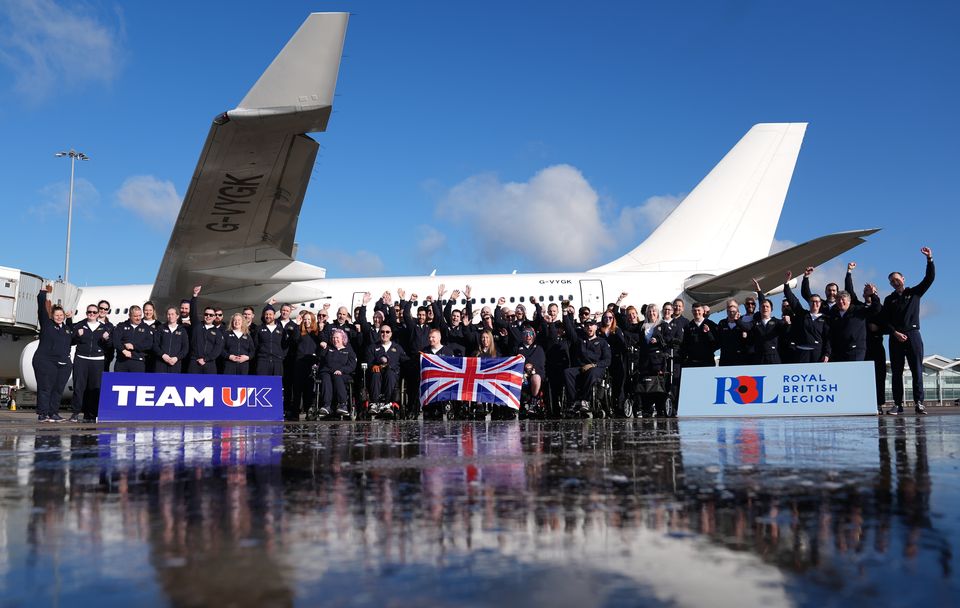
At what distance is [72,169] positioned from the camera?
3756 centimetres

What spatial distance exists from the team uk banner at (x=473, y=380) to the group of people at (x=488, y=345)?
1.86 feet

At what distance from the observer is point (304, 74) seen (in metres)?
9.91

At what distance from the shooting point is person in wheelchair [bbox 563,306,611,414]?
1198 cm

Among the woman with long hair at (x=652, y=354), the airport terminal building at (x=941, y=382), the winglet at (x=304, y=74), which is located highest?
the winglet at (x=304, y=74)

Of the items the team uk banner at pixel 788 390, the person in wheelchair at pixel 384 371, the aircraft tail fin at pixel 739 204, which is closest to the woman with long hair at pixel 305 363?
the person in wheelchair at pixel 384 371

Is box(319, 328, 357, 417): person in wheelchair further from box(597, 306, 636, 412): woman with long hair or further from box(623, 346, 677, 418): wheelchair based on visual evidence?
box(623, 346, 677, 418): wheelchair

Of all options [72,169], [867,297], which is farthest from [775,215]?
[72,169]

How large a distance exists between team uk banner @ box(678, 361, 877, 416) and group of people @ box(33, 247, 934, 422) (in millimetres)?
635

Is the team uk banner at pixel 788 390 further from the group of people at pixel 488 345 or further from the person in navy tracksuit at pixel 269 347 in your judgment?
the person in navy tracksuit at pixel 269 347

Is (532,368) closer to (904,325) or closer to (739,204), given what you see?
(904,325)

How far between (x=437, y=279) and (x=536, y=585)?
16.4 m

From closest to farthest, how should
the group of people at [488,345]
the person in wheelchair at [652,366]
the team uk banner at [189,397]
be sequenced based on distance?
the team uk banner at [189,397] < the group of people at [488,345] < the person in wheelchair at [652,366]

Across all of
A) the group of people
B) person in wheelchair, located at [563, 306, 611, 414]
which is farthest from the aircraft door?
person in wheelchair, located at [563, 306, 611, 414]

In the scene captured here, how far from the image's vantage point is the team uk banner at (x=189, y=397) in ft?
32.9
